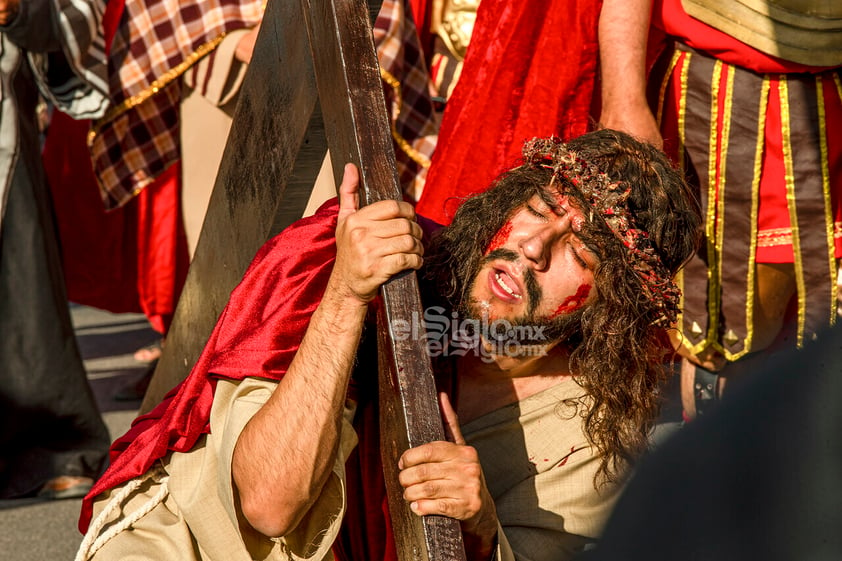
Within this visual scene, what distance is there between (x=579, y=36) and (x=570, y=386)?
0.99 metres

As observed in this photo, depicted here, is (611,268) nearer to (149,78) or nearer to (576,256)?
(576,256)

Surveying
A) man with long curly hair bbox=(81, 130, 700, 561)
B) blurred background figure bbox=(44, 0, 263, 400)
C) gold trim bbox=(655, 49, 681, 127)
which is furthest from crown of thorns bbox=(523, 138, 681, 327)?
blurred background figure bbox=(44, 0, 263, 400)

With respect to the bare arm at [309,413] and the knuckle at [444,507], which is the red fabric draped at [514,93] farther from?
the knuckle at [444,507]

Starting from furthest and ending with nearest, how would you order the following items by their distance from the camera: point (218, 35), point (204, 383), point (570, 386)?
point (218, 35)
point (570, 386)
point (204, 383)

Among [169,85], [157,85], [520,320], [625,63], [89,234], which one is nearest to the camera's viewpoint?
[520,320]

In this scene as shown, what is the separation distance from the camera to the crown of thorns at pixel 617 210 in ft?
7.46

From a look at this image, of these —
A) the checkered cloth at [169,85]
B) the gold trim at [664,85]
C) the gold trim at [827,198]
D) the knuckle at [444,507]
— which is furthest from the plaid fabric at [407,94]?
the knuckle at [444,507]

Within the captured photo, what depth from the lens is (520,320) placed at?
7.29 feet

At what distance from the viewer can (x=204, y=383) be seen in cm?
209

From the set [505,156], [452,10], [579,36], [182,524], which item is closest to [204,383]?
[182,524]

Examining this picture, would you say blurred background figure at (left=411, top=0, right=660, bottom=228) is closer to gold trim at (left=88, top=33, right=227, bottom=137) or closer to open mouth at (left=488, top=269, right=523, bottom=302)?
open mouth at (left=488, top=269, right=523, bottom=302)

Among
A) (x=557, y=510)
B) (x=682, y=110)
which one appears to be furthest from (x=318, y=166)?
(x=682, y=110)

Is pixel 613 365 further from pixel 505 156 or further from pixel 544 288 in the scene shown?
pixel 505 156

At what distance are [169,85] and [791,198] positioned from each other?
2.18 meters
